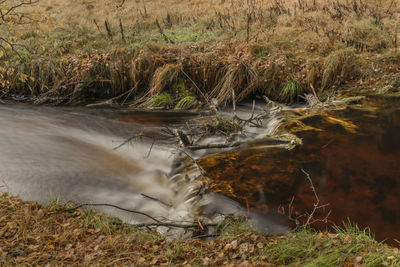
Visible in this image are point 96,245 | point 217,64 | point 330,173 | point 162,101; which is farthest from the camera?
point 217,64

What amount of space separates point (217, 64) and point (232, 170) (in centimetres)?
439

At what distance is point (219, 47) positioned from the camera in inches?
385

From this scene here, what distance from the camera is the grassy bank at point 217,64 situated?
8.84 meters

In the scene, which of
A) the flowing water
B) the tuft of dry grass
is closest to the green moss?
the flowing water

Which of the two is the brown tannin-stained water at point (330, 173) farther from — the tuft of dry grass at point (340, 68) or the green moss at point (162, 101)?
the green moss at point (162, 101)

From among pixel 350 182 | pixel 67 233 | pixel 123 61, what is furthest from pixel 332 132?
pixel 123 61

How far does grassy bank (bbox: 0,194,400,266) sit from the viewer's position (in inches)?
130

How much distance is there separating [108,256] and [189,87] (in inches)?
246

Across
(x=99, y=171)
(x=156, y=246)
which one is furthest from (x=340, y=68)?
(x=156, y=246)

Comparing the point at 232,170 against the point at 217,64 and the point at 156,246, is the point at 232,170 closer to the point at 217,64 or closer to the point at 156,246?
the point at 156,246

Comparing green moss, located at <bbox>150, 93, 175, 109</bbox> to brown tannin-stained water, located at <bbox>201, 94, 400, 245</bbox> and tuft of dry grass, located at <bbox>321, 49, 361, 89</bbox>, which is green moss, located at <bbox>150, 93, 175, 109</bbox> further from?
tuft of dry grass, located at <bbox>321, 49, 361, 89</bbox>

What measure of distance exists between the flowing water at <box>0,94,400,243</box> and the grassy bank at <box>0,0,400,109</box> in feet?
4.89

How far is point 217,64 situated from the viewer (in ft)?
29.4

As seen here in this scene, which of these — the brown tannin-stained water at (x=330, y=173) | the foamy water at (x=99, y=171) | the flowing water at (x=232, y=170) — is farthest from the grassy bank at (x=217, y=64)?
the brown tannin-stained water at (x=330, y=173)
